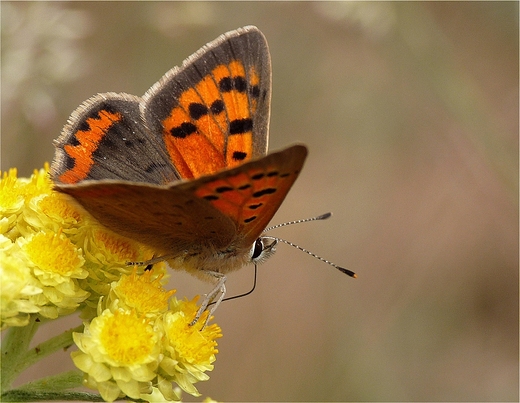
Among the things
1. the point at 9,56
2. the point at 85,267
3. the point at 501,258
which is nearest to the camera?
the point at 85,267

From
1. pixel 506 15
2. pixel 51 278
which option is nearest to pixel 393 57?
pixel 506 15

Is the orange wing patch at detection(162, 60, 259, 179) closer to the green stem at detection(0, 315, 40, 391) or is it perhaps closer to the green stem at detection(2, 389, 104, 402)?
the green stem at detection(0, 315, 40, 391)

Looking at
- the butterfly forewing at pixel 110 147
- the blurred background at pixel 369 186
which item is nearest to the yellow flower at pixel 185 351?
the butterfly forewing at pixel 110 147

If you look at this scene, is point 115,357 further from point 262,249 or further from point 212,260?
point 262,249

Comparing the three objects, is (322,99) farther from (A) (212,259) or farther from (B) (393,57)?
(A) (212,259)

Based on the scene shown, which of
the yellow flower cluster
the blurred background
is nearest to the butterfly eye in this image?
the yellow flower cluster

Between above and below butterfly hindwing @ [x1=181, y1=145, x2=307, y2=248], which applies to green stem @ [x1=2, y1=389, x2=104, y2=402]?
below
